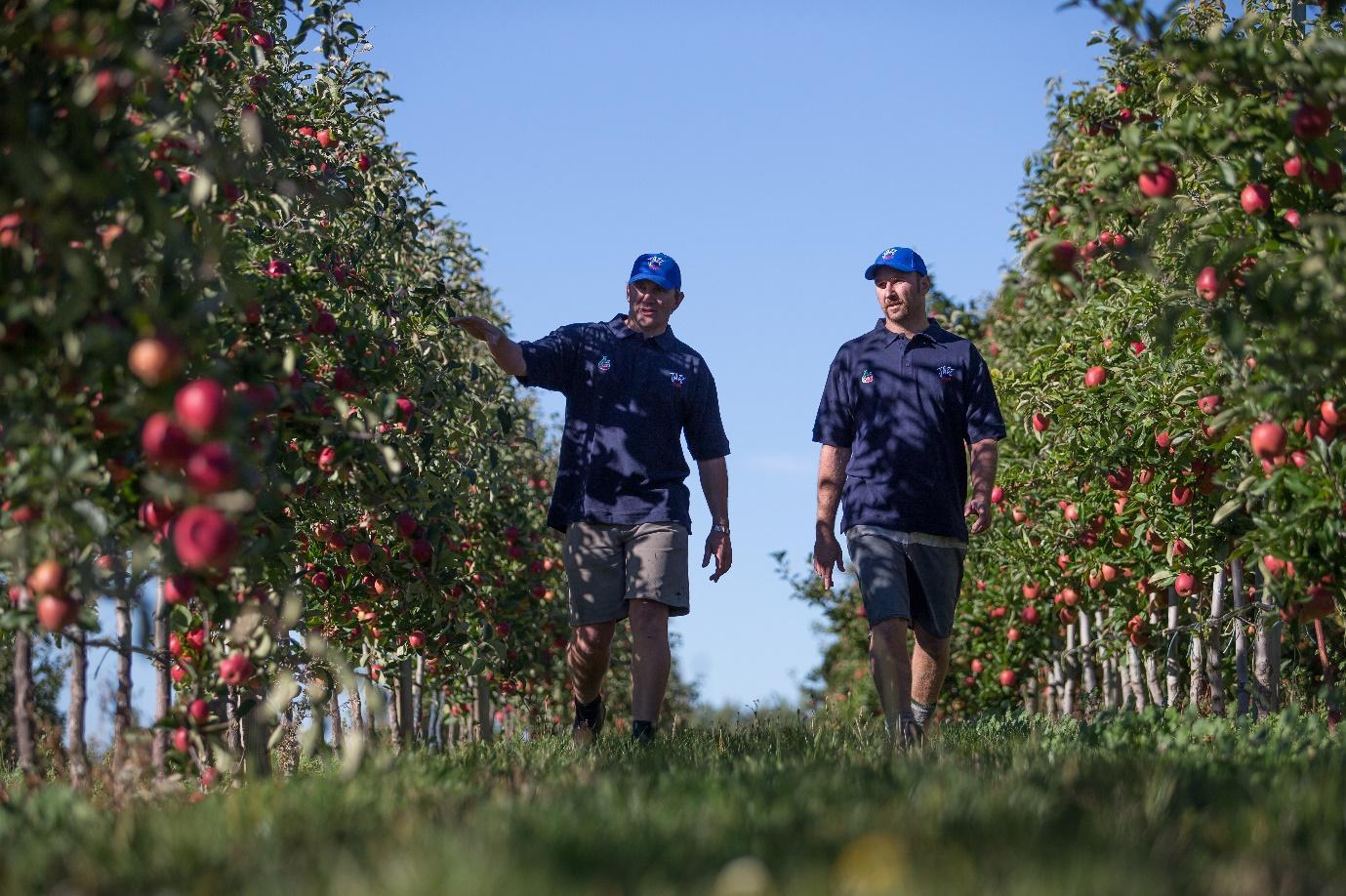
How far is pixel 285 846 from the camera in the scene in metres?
2.77

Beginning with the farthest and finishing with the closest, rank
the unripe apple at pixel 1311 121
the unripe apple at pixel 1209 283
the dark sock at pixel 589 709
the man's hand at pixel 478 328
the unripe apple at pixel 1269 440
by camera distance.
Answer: the dark sock at pixel 589 709 → the man's hand at pixel 478 328 → the unripe apple at pixel 1269 440 → the unripe apple at pixel 1209 283 → the unripe apple at pixel 1311 121

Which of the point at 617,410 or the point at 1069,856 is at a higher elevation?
the point at 617,410

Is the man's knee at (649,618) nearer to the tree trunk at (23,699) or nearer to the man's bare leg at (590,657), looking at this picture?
the man's bare leg at (590,657)

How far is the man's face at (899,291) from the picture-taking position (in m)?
6.15

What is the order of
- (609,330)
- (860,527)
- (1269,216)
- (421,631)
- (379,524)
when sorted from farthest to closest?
(421,631) → (379,524) → (609,330) → (860,527) → (1269,216)

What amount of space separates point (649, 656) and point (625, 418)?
104cm

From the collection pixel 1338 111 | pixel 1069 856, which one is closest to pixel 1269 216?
pixel 1338 111

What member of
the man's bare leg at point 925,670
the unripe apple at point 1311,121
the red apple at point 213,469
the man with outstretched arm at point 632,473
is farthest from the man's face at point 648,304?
the red apple at point 213,469

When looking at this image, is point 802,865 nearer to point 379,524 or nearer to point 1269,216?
point 1269,216

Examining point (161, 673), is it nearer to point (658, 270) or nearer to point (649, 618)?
point (649, 618)

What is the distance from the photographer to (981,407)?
6062 mm

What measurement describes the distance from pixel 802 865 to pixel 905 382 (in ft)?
12.5

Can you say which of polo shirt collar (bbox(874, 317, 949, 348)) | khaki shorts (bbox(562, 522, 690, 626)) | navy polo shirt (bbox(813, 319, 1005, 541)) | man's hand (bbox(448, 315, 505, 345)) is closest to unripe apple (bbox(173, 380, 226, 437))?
man's hand (bbox(448, 315, 505, 345))

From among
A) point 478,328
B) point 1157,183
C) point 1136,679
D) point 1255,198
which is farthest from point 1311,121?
point 1136,679
